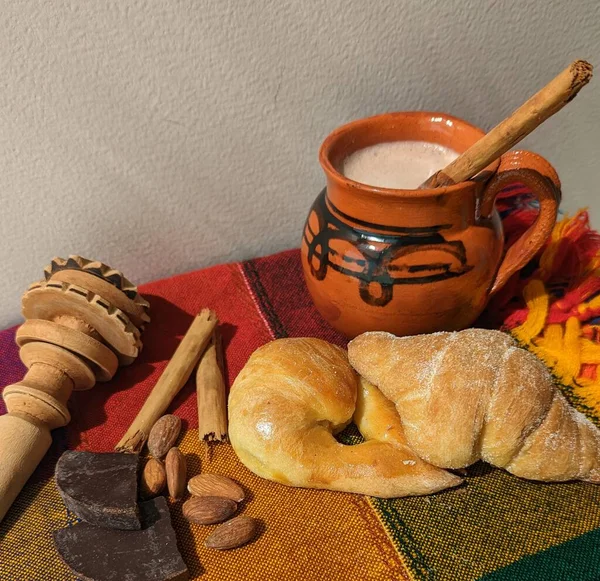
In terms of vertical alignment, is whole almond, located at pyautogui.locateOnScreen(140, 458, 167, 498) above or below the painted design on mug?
below

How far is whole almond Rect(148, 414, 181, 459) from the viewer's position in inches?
29.3

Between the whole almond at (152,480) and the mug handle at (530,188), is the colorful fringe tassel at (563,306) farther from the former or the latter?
the whole almond at (152,480)

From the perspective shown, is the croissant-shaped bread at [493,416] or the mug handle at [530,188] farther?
the mug handle at [530,188]

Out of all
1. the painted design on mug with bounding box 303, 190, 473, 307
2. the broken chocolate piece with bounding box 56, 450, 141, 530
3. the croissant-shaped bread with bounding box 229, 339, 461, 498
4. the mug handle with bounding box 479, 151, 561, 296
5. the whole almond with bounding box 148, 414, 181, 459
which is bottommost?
the whole almond with bounding box 148, 414, 181, 459

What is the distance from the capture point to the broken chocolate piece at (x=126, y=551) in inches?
23.5

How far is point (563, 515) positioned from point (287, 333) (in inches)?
18.6

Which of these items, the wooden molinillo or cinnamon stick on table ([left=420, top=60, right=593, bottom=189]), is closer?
cinnamon stick on table ([left=420, top=60, right=593, bottom=189])

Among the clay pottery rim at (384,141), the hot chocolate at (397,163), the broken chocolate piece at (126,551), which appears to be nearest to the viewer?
the broken chocolate piece at (126,551)

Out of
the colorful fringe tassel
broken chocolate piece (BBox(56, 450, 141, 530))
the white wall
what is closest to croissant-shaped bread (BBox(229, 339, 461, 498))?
broken chocolate piece (BBox(56, 450, 141, 530))

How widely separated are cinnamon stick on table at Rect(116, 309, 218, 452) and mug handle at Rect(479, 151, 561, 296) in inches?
18.1

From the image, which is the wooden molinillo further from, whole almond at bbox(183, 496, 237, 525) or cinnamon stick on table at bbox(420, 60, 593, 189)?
cinnamon stick on table at bbox(420, 60, 593, 189)

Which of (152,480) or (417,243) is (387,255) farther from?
(152,480)

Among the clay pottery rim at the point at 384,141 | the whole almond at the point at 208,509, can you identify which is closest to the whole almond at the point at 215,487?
the whole almond at the point at 208,509

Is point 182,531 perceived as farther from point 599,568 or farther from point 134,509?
point 599,568
